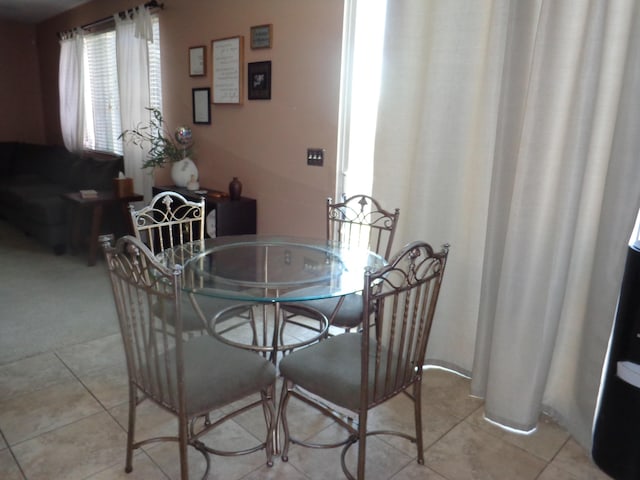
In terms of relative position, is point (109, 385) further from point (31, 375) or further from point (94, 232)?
point (94, 232)

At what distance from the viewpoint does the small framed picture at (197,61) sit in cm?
371

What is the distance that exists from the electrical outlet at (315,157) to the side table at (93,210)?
2.07m

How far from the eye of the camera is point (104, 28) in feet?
16.4

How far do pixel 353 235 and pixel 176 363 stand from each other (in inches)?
68.3

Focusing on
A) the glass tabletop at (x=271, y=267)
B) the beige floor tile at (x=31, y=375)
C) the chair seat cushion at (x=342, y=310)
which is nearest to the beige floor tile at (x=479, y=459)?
the chair seat cushion at (x=342, y=310)

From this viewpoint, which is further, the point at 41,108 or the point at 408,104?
the point at 41,108

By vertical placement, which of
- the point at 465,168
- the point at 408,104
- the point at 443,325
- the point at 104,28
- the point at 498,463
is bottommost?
Answer: the point at 498,463

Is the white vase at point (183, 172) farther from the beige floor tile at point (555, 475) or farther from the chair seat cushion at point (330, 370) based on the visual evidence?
the beige floor tile at point (555, 475)

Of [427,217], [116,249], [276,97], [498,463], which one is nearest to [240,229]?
[276,97]

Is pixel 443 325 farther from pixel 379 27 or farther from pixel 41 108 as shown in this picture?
pixel 41 108

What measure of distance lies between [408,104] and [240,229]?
1.65 meters

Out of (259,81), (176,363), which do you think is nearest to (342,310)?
(176,363)

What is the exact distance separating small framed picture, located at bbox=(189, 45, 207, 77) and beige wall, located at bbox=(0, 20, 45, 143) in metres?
4.31

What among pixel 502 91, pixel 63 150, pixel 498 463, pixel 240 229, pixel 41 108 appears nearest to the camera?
pixel 498 463
